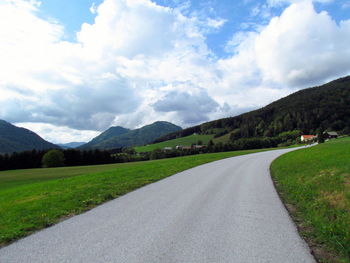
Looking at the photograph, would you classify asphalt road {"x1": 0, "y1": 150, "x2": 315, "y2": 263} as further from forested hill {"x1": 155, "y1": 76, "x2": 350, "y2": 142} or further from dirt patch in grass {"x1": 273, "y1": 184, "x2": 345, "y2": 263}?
forested hill {"x1": 155, "y1": 76, "x2": 350, "y2": 142}

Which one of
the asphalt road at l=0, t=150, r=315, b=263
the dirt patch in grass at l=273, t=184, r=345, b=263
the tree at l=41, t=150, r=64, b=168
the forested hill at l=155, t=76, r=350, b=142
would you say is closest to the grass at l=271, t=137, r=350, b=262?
the dirt patch in grass at l=273, t=184, r=345, b=263

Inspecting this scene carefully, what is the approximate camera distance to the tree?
70.6 metres

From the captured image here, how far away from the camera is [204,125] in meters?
192

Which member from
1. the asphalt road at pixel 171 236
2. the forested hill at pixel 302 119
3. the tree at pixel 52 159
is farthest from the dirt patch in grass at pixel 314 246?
the forested hill at pixel 302 119

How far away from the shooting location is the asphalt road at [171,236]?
4363 millimetres

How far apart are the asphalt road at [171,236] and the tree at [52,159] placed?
71.9 meters

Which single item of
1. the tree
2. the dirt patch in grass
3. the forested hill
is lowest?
the dirt patch in grass

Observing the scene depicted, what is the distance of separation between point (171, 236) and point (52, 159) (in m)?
76.2

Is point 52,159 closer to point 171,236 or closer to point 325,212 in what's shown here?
point 171,236

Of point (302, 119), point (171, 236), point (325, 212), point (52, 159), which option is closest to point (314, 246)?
point (325, 212)

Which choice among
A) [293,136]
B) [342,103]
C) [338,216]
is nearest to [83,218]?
[338,216]

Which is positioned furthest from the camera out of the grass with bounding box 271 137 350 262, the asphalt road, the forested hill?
the forested hill

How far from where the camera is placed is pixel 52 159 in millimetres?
70812

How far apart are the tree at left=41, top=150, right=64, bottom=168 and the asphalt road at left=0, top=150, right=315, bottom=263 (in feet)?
236
